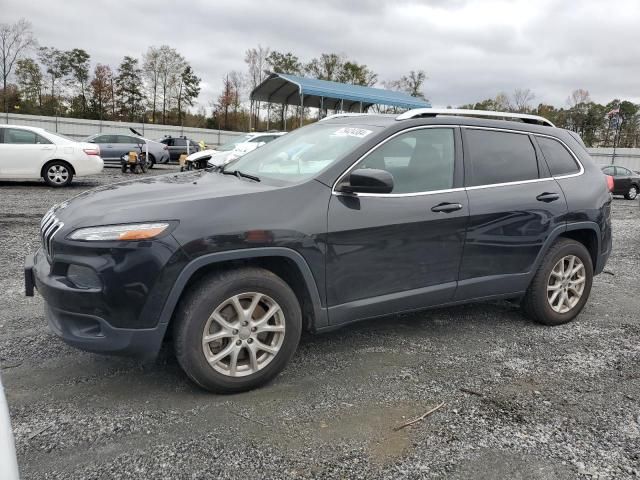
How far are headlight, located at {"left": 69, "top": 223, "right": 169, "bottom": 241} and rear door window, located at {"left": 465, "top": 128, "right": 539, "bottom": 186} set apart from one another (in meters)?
2.24

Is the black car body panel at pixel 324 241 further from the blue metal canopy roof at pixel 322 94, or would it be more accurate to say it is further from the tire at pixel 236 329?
the blue metal canopy roof at pixel 322 94

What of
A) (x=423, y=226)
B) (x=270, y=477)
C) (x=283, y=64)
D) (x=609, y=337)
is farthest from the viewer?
(x=283, y=64)

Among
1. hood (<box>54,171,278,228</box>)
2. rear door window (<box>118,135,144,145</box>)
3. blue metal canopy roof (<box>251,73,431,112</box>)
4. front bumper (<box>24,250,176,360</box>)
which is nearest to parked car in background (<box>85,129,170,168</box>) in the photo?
rear door window (<box>118,135,144,145</box>)

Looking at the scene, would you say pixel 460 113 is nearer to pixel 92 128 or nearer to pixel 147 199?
pixel 147 199

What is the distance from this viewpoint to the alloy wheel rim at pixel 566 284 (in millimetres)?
4137

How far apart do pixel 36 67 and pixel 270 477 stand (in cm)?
5686

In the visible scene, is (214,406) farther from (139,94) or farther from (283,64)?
(139,94)

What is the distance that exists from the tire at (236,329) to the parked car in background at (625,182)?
21.7m

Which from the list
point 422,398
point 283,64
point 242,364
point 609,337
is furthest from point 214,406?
point 283,64

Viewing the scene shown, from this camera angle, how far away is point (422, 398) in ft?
9.65

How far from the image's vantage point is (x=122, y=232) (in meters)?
2.56

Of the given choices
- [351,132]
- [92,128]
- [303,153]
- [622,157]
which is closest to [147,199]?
[303,153]

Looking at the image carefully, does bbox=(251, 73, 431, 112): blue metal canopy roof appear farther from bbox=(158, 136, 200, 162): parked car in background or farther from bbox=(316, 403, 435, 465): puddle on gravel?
bbox=(316, 403, 435, 465): puddle on gravel

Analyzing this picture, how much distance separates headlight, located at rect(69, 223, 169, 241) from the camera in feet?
8.39
